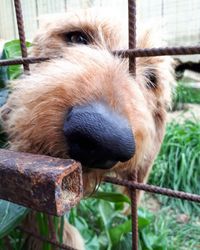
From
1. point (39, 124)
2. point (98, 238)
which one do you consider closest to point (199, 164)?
point (98, 238)

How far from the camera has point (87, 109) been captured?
0.87 meters

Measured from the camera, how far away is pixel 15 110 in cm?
115

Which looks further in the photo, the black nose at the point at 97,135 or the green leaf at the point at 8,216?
the green leaf at the point at 8,216

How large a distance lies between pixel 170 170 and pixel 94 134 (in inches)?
103

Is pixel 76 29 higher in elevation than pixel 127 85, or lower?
higher

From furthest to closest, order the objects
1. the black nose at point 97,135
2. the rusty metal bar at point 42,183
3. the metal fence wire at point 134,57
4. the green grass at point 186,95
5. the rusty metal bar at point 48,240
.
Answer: the green grass at point 186,95 → the rusty metal bar at point 48,240 → the metal fence wire at point 134,57 → the black nose at point 97,135 → the rusty metal bar at point 42,183

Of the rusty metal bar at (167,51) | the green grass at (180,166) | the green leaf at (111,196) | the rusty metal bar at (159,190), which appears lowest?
the green grass at (180,166)

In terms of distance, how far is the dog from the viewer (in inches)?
33.9

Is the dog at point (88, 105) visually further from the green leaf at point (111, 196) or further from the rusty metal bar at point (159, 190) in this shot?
the green leaf at point (111, 196)

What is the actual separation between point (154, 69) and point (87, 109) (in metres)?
0.76

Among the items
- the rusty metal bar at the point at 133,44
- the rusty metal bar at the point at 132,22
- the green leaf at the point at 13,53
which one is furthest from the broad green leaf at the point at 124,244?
the rusty metal bar at the point at 132,22

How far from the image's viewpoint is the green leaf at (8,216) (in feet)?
3.54

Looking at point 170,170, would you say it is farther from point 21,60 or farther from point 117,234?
point 21,60

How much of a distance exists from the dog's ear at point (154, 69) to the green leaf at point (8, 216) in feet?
2.27
